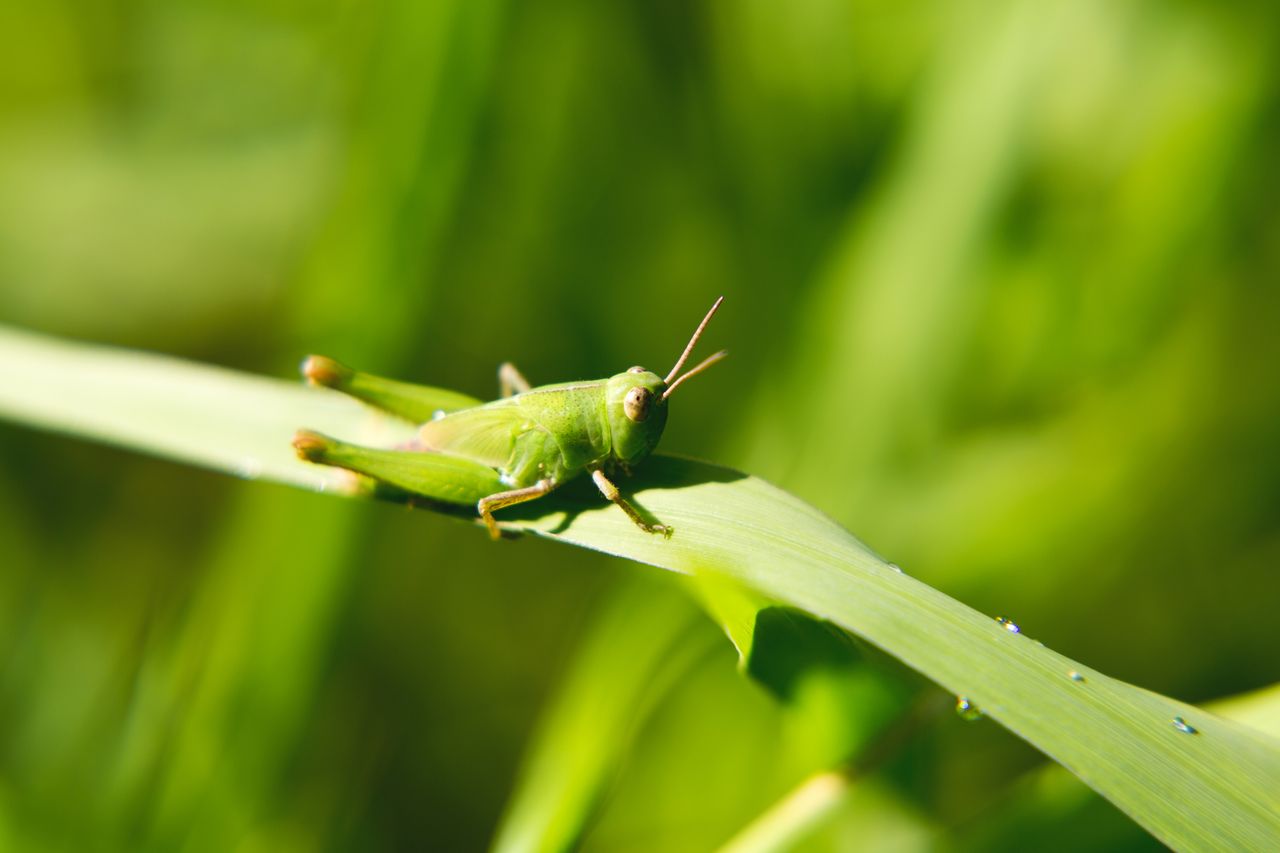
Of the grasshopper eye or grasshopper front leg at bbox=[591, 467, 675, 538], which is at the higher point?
the grasshopper eye

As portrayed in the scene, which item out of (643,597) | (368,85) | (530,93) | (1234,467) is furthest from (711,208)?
(1234,467)

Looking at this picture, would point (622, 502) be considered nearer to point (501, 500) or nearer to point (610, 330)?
point (501, 500)

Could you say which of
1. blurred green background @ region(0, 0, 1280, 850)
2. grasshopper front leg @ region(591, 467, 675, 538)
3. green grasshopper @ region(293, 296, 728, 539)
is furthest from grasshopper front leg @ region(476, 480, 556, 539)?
blurred green background @ region(0, 0, 1280, 850)

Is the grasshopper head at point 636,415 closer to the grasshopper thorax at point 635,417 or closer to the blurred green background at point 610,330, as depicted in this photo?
the grasshopper thorax at point 635,417

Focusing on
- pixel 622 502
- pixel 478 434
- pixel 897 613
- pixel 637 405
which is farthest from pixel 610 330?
pixel 897 613

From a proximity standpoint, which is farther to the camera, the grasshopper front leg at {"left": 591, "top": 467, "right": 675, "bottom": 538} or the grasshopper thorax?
the grasshopper thorax

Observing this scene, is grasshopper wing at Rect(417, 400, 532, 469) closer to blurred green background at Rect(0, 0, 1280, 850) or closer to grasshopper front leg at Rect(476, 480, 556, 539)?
grasshopper front leg at Rect(476, 480, 556, 539)
